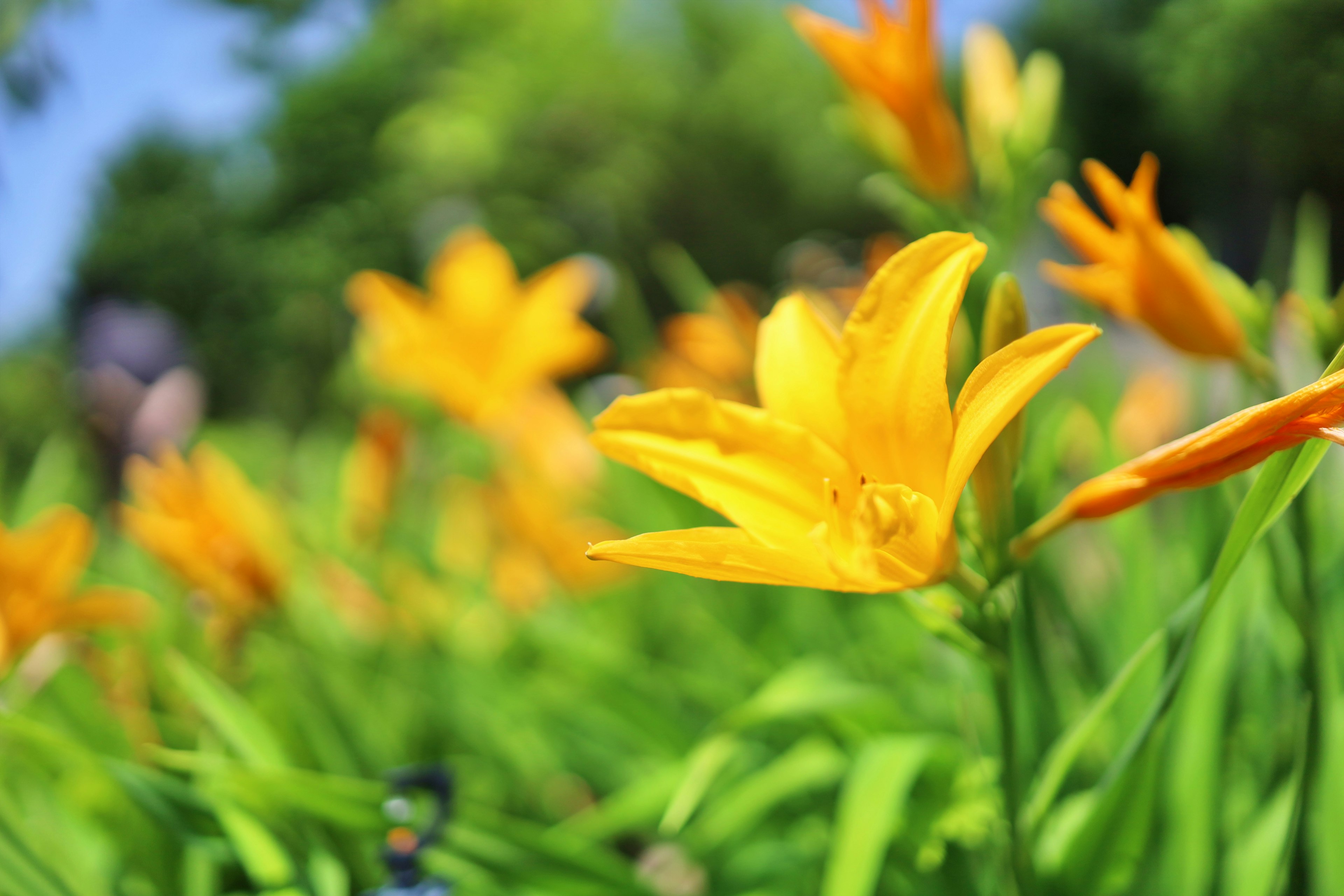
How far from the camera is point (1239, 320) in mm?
518

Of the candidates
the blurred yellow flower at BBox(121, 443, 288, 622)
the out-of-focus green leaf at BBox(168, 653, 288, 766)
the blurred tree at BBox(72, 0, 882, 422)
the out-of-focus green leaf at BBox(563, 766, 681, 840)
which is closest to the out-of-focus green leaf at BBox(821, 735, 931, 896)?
the out-of-focus green leaf at BBox(563, 766, 681, 840)

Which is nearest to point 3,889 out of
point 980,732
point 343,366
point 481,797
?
point 481,797

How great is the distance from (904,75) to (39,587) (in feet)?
2.46

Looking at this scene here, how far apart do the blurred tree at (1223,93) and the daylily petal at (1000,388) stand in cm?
96

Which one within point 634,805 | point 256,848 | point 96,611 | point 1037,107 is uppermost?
point 1037,107

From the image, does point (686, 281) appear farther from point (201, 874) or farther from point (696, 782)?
point (201, 874)

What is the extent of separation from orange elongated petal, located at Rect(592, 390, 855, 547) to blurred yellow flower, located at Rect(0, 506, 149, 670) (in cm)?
50

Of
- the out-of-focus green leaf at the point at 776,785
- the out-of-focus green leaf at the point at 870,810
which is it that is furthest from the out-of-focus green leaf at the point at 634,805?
the out-of-focus green leaf at the point at 870,810

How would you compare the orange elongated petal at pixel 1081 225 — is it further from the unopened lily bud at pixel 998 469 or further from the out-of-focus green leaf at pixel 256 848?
the out-of-focus green leaf at pixel 256 848

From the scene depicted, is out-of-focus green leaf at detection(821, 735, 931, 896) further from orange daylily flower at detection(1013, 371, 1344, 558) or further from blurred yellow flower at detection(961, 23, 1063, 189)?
blurred yellow flower at detection(961, 23, 1063, 189)

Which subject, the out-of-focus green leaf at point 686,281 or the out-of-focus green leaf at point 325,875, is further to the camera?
the out-of-focus green leaf at point 686,281

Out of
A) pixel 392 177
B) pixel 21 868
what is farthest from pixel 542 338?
pixel 392 177

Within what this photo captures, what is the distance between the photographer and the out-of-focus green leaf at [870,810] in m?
0.48

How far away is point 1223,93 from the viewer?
1.63m
